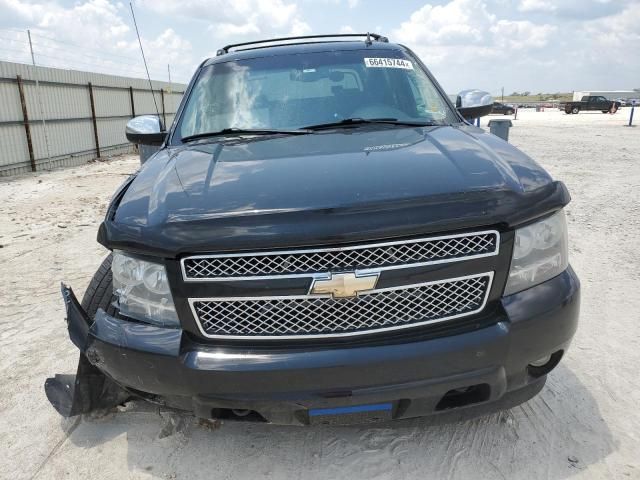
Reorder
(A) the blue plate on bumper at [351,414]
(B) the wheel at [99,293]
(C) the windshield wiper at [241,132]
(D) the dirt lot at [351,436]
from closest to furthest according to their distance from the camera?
(A) the blue plate on bumper at [351,414], (D) the dirt lot at [351,436], (B) the wheel at [99,293], (C) the windshield wiper at [241,132]

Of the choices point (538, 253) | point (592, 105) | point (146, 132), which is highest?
point (146, 132)

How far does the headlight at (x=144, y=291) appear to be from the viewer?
1790mm

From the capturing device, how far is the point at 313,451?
2.17m

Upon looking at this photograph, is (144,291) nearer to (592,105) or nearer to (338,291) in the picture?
(338,291)

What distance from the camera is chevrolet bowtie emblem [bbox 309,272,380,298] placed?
1.67 metres

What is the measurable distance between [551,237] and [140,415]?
2041mm

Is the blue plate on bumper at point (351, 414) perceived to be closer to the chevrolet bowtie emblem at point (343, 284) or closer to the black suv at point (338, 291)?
the black suv at point (338, 291)

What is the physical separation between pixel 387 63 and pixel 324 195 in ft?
5.93

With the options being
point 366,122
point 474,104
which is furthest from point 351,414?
point 474,104

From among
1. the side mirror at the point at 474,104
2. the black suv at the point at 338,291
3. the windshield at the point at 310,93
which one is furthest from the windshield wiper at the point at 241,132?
the side mirror at the point at 474,104

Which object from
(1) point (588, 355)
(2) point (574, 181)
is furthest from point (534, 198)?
(2) point (574, 181)

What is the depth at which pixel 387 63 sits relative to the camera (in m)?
3.23

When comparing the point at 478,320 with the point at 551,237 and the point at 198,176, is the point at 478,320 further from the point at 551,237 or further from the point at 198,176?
the point at 198,176

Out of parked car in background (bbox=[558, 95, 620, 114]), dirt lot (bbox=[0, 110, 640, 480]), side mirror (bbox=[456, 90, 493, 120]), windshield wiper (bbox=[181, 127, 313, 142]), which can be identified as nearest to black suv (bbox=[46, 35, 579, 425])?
dirt lot (bbox=[0, 110, 640, 480])
